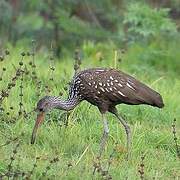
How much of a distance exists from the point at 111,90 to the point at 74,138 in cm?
69

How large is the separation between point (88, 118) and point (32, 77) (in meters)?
1.23

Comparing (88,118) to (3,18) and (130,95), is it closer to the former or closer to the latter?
(130,95)

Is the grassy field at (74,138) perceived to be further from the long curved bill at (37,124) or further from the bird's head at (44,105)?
the bird's head at (44,105)

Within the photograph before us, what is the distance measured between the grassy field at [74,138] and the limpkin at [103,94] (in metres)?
0.25

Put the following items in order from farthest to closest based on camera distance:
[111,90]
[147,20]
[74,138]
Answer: [147,20] < [74,138] < [111,90]

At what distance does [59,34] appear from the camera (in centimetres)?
1537

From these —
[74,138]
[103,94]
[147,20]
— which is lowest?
[74,138]

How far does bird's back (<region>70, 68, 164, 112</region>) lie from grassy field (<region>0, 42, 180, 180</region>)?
51 cm

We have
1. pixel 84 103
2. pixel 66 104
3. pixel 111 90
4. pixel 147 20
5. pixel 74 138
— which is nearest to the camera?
pixel 111 90

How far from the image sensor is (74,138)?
8.01 meters

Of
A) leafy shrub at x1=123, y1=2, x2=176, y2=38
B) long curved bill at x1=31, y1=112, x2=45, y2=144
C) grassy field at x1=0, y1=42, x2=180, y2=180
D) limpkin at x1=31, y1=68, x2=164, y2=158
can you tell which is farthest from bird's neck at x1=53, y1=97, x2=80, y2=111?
leafy shrub at x1=123, y1=2, x2=176, y2=38

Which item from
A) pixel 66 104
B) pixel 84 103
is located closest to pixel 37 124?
pixel 66 104

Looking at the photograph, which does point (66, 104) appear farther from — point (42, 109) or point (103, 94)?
point (103, 94)

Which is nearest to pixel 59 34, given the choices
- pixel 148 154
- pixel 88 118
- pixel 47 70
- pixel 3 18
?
pixel 3 18
